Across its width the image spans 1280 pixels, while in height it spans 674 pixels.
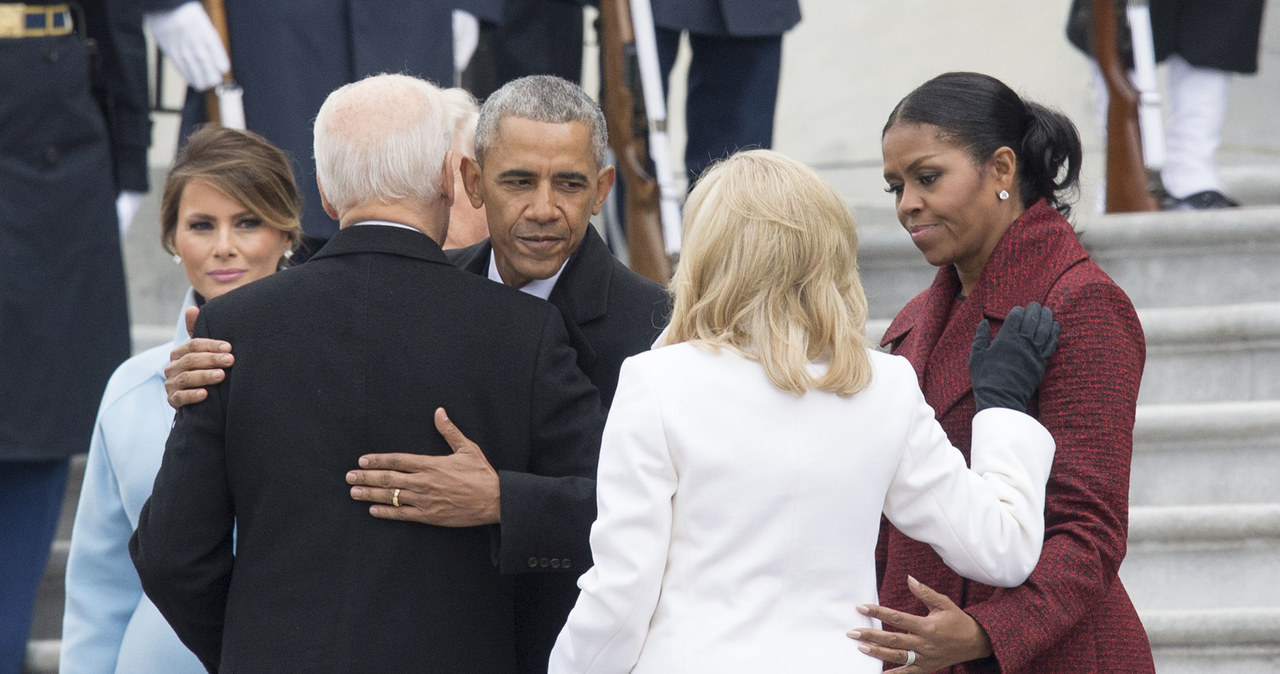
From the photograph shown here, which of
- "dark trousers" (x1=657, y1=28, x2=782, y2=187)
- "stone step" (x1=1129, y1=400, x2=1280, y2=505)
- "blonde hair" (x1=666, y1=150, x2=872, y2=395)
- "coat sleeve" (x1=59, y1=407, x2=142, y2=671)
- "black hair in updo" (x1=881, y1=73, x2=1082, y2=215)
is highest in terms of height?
"black hair in updo" (x1=881, y1=73, x2=1082, y2=215)

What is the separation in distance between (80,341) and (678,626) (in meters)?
2.23

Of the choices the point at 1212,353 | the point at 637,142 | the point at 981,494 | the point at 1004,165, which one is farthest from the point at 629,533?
the point at 637,142

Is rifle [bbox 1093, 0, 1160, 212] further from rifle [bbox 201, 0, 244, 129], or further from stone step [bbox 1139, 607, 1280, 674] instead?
rifle [bbox 201, 0, 244, 129]

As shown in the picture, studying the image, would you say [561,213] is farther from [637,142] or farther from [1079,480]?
[637,142]

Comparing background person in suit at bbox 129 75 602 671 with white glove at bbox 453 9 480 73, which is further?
white glove at bbox 453 9 480 73

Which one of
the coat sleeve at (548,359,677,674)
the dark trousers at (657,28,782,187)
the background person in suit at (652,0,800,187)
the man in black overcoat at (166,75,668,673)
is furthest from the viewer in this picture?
the dark trousers at (657,28,782,187)

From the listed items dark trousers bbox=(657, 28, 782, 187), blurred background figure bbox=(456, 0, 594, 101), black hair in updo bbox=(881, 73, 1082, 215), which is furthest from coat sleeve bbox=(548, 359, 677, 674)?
blurred background figure bbox=(456, 0, 594, 101)

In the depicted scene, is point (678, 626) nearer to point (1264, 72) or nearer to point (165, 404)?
point (165, 404)

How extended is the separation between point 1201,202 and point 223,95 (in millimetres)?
2921

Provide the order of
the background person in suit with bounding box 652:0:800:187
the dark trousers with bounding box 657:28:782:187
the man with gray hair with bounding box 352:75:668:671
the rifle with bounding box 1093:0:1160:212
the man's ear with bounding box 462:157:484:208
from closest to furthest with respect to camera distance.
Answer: the man with gray hair with bounding box 352:75:668:671 → the man's ear with bounding box 462:157:484:208 → the background person in suit with bounding box 652:0:800:187 → the dark trousers with bounding box 657:28:782:187 → the rifle with bounding box 1093:0:1160:212

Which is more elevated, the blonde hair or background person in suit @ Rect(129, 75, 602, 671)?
the blonde hair

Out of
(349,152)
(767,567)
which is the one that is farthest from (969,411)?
(349,152)

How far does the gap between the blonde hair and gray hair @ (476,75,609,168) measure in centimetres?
53

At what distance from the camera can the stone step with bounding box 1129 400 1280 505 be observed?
3.38m
